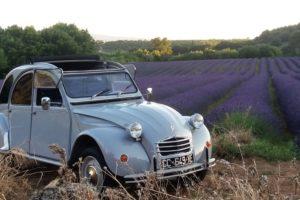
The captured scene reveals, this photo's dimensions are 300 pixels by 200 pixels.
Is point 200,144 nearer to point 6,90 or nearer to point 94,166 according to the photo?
point 94,166

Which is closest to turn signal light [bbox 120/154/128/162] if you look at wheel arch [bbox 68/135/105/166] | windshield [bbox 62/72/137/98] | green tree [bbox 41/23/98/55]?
wheel arch [bbox 68/135/105/166]

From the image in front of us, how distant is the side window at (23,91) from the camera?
7.17 meters

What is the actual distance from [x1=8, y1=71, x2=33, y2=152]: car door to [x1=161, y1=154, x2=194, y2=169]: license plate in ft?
7.46

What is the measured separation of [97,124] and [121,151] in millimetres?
669

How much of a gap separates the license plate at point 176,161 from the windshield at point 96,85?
58.0 inches

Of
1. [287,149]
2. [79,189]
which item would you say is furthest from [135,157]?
[287,149]

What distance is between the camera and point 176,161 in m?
5.62

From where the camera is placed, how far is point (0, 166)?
5.62 meters

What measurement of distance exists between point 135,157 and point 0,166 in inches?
56.6

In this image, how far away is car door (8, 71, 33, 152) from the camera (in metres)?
7.09

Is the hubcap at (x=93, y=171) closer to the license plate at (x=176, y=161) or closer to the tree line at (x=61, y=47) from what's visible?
the license plate at (x=176, y=161)

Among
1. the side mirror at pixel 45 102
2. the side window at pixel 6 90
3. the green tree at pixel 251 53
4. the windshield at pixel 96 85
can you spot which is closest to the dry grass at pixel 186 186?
the side mirror at pixel 45 102

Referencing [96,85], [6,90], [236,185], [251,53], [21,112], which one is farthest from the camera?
[251,53]

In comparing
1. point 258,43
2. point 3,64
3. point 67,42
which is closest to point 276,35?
point 258,43
